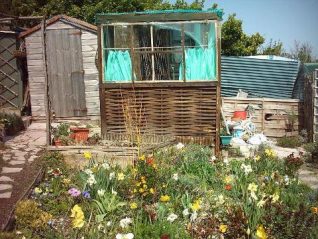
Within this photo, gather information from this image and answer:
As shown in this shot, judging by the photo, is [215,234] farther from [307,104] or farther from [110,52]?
[307,104]

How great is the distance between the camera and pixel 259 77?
16484 millimetres

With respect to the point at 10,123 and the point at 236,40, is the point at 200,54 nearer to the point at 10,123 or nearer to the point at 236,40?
the point at 10,123

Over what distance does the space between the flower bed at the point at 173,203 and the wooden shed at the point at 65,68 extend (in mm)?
6361

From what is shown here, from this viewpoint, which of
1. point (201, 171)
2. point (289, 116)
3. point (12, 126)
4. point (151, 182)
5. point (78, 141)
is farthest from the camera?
point (289, 116)

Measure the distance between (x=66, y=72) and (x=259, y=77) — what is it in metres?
8.29

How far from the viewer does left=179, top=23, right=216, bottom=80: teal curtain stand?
9938mm

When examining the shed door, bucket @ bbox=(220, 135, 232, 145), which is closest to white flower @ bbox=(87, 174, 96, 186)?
bucket @ bbox=(220, 135, 232, 145)

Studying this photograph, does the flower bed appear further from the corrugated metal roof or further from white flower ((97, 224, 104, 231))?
the corrugated metal roof

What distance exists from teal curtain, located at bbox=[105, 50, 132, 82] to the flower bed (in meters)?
3.39

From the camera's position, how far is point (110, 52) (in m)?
10.2

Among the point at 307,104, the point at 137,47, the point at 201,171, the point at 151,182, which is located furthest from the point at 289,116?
the point at 151,182

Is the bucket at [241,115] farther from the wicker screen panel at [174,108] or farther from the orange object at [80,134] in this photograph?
the orange object at [80,134]

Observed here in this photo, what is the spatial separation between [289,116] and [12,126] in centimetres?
913

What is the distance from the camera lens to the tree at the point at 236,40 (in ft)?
63.3
